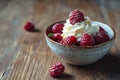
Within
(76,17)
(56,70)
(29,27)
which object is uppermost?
(76,17)

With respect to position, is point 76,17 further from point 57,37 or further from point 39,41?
point 39,41

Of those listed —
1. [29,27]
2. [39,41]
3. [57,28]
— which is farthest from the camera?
[29,27]

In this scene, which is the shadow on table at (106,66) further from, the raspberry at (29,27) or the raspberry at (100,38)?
the raspberry at (29,27)

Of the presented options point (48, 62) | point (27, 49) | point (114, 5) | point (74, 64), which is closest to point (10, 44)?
point (27, 49)

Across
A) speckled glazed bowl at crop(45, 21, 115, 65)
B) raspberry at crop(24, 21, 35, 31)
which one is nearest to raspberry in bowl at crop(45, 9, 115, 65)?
speckled glazed bowl at crop(45, 21, 115, 65)

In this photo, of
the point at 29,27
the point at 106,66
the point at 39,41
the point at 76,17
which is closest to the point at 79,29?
the point at 76,17

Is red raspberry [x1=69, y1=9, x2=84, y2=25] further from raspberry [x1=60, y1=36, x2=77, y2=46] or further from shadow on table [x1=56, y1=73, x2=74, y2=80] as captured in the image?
shadow on table [x1=56, y1=73, x2=74, y2=80]
